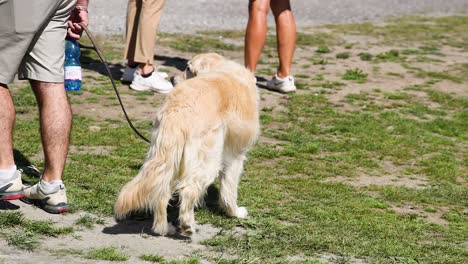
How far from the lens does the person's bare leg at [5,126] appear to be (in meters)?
4.74

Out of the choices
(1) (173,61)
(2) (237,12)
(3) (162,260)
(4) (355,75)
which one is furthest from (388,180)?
(2) (237,12)

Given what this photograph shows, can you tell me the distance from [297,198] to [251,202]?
0.40 metres

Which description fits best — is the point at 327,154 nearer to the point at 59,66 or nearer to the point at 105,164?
the point at 105,164

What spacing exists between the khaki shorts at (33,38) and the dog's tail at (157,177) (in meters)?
0.81

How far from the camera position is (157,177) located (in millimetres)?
4512

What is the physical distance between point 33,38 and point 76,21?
2.12ft

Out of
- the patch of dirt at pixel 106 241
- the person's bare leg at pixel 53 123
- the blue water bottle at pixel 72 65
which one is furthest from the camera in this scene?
the blue water bottle at pixel 72 65

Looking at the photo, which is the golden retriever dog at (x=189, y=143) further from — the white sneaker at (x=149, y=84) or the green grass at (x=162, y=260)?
the white sneaker at (x=149, y=84)

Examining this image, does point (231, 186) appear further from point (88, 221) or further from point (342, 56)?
point (342, 56)

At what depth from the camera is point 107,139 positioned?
6789mm

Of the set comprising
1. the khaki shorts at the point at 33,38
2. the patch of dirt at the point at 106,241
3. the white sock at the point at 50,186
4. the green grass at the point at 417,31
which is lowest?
the patch of dirt at the point at 106,241

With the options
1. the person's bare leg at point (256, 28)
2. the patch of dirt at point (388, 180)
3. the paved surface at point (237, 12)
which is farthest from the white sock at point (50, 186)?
the paved surface at point (237, 12)

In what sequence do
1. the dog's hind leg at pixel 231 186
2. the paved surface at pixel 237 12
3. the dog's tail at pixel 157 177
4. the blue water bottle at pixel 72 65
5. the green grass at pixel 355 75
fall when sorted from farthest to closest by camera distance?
the paved surface at pixel 237 12 → the green grass at pixel 355 75 → the blue water bottle at pixel 72 65 → the dog's hind leg at pixel 231 186 → the dog's tail at pixel 157 177

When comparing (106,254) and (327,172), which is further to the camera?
(327,172)
